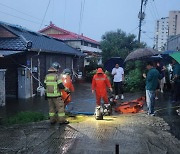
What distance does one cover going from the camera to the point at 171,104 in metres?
11.5

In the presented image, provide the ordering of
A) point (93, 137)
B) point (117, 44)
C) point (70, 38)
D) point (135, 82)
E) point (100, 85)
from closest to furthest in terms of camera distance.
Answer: point (93, 137)
point (100, 85)
point (135, 82)
point (117, 44)
point (70, 38)

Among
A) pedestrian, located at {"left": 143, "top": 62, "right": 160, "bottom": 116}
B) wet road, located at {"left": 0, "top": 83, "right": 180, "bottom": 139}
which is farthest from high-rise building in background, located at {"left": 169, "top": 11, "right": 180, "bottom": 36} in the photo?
pedestrian, located at {"left": 143, "top": 62, "right": 160, "bottom": 116}

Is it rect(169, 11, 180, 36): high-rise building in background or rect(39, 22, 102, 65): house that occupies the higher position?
rect(169, 11, 180, 36): high-rise building in background

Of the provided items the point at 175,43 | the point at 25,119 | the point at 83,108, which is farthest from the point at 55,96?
the point at 175,43

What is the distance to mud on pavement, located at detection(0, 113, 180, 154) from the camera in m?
6.03

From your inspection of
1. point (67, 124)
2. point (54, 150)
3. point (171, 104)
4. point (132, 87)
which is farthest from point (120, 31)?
point (54, 150)

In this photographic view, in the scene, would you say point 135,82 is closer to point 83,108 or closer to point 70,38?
point 83,108

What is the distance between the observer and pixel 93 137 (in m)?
6.93

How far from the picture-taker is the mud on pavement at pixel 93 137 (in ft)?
19.8

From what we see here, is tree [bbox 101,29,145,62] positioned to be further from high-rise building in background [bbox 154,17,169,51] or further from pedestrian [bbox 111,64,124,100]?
high-rise building in background [bbox 154,17,169,51]

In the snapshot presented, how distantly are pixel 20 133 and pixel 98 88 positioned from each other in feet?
10.8

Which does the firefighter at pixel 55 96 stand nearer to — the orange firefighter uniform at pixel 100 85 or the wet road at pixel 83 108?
the orange firefighter uniform at pixel 100 85

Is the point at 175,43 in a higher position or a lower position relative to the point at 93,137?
higher

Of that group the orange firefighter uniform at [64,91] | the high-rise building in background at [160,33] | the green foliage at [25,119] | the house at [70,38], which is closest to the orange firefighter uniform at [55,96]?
the orange firefighter uniform at [64,91]
